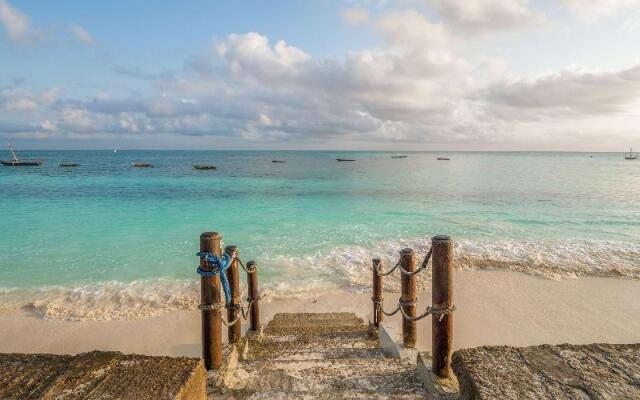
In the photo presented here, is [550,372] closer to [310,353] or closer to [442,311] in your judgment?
[442,311]

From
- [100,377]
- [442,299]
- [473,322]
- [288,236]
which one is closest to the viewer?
[100,377]

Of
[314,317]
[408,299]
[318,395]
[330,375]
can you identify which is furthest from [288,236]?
[318,395]

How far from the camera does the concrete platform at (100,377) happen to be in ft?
7.52

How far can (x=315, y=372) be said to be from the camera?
143 inches

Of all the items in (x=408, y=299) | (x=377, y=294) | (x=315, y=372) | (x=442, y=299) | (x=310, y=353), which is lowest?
(x=310, y=353)

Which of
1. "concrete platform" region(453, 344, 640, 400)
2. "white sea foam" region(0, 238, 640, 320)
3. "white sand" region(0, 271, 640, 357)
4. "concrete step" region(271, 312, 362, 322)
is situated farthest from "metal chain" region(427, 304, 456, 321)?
"white sea foam" region(0, 238, 640, 320)

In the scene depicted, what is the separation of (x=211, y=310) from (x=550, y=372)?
2933 millimetres

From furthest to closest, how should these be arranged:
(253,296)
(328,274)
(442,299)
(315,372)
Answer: (328,274) < (253,296) < (315,372) < (442,299)

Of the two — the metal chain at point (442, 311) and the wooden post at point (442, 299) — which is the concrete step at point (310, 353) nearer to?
the wooden post at point (442, 299)

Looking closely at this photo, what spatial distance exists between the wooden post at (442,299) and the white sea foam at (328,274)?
19.6 ft

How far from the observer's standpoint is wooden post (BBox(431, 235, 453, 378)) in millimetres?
3229

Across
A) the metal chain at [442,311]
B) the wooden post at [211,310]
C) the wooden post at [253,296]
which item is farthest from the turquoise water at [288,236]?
the metal chain at [442,311]

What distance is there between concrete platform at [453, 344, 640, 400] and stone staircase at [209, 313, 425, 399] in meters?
0.68

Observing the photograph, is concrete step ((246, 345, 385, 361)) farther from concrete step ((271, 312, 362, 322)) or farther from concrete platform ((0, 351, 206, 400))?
concrete step ((271, 312, 362, 322))
